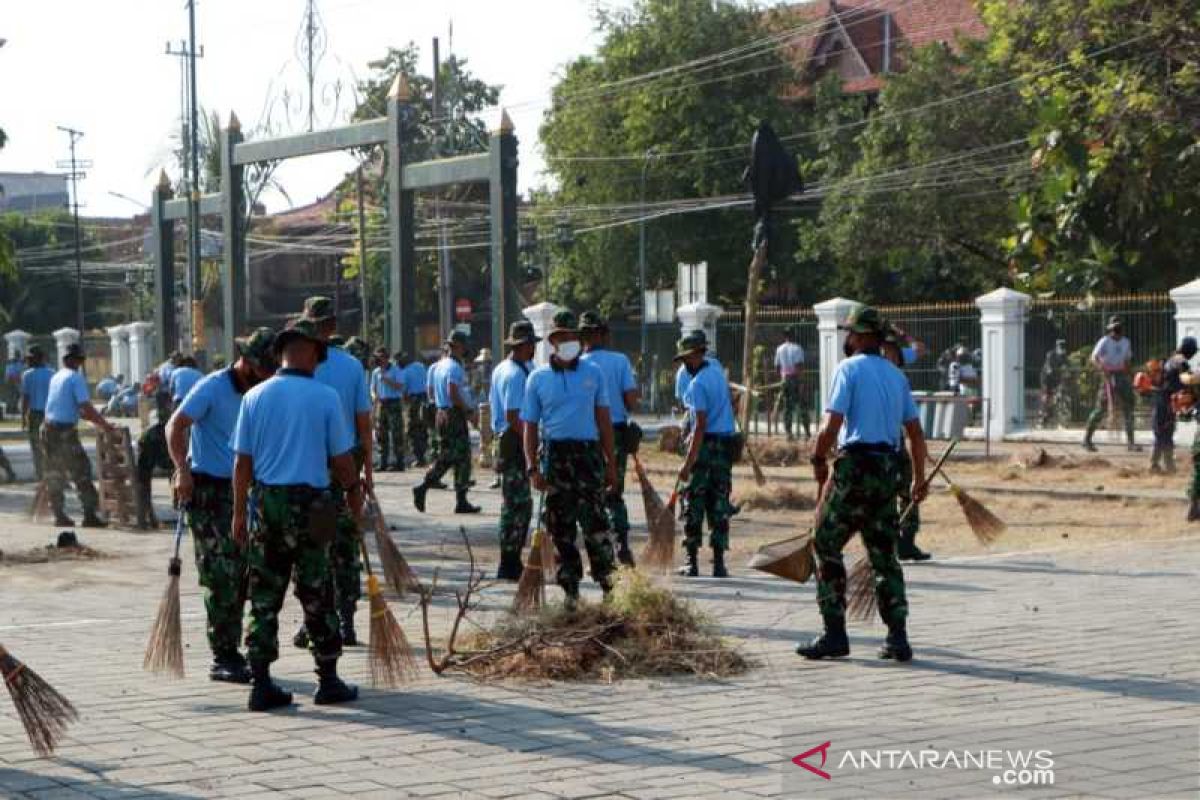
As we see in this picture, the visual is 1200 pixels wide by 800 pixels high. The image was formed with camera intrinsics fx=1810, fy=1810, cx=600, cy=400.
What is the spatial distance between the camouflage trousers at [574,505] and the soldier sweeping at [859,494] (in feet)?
5.40

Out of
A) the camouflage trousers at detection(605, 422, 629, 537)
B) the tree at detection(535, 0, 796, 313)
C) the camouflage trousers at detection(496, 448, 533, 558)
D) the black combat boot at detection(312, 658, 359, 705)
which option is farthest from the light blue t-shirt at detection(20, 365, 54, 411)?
the tree at detection(535, 0, 796, 313)

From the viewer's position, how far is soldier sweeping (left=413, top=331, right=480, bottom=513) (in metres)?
18.6

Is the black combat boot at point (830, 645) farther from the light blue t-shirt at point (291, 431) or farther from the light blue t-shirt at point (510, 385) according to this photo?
the light blue t-shirt at point (510, 385)

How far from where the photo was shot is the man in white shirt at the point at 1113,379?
2547cm

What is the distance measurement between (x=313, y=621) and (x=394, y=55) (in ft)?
178

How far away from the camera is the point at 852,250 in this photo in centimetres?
4903

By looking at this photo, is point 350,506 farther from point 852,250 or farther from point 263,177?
point 852,250

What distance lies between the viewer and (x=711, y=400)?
13148 mm

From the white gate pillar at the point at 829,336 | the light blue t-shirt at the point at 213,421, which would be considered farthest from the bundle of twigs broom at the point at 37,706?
the white gate pillar at the point at 829,336

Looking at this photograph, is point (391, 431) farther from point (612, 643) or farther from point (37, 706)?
point (37, 706)

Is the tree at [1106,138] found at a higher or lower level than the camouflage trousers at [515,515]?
higher

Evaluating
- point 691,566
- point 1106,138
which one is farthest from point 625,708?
point 1106,138

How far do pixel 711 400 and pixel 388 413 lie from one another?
12.8 m

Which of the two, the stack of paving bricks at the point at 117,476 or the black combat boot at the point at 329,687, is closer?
the black combat boot at the point at 329,687
